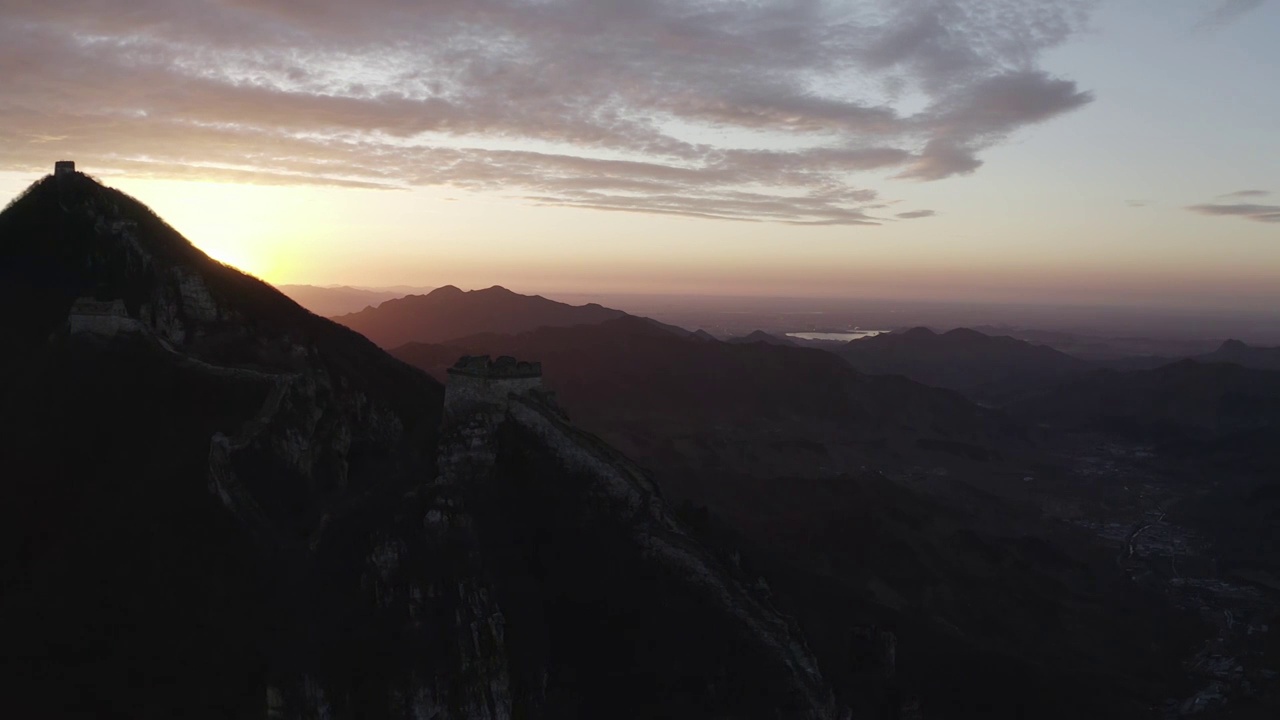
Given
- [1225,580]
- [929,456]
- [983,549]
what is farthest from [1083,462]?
[983,549]

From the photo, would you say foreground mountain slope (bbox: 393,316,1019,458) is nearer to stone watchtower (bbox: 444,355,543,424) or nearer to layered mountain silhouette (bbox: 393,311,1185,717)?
layered mountain silhouette (bbox: 393,311,1185,717)

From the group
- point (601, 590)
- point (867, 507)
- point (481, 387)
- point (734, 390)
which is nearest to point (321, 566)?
point (481, 387)

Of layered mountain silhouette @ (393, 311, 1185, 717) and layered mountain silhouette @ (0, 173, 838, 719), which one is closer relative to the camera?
layered mountain silhouette @ (0, 173, 838, 719)

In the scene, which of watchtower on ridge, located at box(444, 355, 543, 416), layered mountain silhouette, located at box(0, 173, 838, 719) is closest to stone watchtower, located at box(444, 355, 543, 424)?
watchtower on ridge, located at box(444, 355, 543, 416)

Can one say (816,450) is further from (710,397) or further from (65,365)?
(65,365)

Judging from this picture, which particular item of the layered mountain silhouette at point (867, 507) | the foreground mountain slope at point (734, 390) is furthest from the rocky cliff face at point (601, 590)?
the foreground mountain slope at point (734, 390)

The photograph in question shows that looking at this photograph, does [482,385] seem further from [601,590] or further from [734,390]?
[734,390]

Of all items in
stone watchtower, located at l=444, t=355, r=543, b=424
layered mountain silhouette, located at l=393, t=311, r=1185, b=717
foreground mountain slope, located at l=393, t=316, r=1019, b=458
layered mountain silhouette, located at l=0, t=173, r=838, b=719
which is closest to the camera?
layered mountain silhouette, located at l=0, t=173, r=838, b=719
